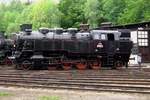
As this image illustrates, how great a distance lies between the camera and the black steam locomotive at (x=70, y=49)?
2833 centimetres

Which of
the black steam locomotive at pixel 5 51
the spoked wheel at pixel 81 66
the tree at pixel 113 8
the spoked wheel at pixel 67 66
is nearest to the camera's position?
the spoked wheel at pixel 67 66

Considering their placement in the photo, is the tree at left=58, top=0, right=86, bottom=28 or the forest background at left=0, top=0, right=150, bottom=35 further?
the tree at left=58, top=0, right=86, bottom=28

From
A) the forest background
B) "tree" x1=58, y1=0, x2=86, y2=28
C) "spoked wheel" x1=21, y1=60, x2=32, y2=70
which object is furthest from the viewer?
"tree" x1=58, y1=0, x2=86, y2=28

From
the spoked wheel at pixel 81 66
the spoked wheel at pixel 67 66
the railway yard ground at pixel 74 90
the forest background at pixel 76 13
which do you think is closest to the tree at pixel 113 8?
the forest background at pixel 76 13

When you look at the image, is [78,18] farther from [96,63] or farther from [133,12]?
[96,63]

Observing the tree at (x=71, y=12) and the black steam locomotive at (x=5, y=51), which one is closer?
the black steam locomotive at (x=5, y=51)

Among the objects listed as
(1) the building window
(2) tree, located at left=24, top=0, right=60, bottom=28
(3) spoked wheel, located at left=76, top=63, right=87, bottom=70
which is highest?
(2) tree, located at left=24, top=0, right=60, bottom=28

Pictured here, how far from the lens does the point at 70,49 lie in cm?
2902

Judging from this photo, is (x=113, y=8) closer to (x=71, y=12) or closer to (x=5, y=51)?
(x=71, y=12)

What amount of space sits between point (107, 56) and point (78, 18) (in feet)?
172

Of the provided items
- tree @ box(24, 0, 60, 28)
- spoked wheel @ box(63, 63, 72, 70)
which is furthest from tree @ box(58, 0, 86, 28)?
spoked wheel @ box(63, 63, 72, 70)

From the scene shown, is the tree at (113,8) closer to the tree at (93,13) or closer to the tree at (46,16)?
the tree at (93,13)

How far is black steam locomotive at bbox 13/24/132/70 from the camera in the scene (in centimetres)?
2833

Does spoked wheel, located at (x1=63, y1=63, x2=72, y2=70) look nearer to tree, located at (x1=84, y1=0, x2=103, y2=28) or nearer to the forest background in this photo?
the forest background
